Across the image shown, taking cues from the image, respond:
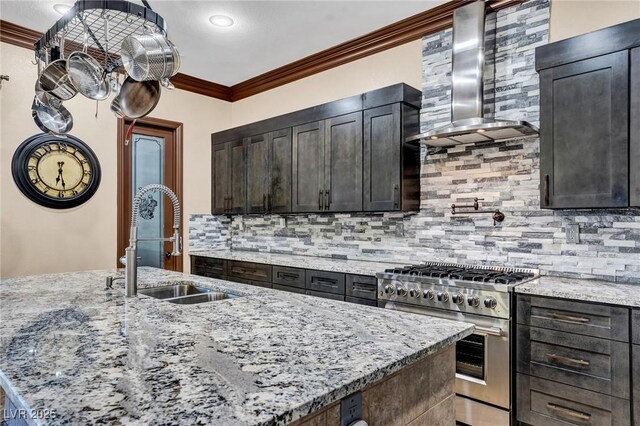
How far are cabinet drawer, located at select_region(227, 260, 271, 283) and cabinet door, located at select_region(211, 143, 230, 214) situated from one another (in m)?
0.88

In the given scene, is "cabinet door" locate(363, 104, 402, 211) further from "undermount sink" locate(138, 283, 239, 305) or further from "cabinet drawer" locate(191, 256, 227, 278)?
"cabinet drawer" locate(191, 256, 227, 278)

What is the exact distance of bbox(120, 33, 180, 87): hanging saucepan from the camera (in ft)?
5.73

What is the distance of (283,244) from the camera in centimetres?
446

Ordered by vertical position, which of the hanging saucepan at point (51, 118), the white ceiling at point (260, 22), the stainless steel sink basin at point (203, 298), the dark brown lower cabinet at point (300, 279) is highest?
the white ceiling at point (260, 22)

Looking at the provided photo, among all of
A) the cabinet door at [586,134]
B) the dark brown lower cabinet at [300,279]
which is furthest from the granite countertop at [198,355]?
the cabinet door at [586,134]

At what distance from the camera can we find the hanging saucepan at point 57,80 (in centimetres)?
204

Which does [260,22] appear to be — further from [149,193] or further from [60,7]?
[149,193]

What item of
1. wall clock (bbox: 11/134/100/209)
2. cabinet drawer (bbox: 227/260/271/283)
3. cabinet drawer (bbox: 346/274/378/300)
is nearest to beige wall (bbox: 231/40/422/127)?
cabinet drawer (bbox: 346/274/378/300)

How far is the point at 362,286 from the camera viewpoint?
296 cm

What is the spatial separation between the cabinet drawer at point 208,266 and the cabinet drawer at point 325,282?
1.26m

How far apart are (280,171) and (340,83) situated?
1.05 m

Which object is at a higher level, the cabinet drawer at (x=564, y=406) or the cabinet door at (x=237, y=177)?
the cabinet door at (x=237, y=177)

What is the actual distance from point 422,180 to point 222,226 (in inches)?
109

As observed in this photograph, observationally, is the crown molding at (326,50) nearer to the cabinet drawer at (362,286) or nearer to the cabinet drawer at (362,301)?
the cabinet drawer at (362,286)
